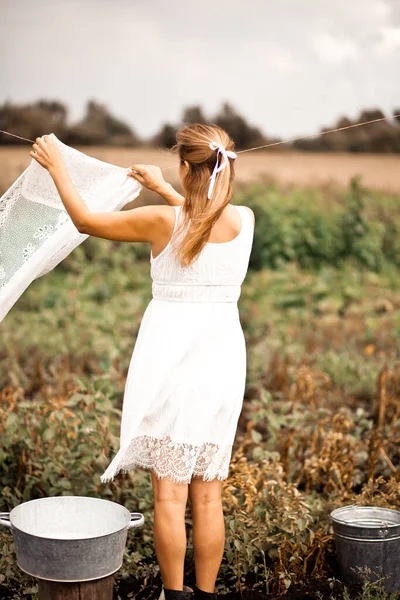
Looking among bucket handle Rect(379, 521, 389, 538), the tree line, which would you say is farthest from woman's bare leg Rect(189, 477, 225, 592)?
the tree line

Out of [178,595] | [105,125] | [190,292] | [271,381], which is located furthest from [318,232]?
[178,595]

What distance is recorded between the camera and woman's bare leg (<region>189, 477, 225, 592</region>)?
329 cm

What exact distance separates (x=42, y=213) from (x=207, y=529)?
147 cm

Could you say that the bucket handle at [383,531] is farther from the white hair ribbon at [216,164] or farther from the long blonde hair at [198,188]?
the white hair ribbon at [216,164]

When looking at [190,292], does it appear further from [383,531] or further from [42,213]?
[383,531]

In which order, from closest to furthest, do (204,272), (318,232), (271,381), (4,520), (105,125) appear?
1. (4,520)
2. (204,272)
3. (271,381)
4. (318,232)
5. (105,125)

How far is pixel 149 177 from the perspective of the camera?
3430 mm

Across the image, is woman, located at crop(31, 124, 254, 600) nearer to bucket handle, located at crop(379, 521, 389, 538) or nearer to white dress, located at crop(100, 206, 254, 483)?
white dress, located at crop(100, 206, 254, 483)

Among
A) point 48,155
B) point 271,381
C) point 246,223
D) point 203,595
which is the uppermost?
point 48,155

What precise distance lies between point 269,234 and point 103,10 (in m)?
3.24

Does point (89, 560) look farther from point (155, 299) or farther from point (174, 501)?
point (155, 299)

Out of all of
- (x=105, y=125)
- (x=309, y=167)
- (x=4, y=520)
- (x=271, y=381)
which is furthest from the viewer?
(x=309, y=167)

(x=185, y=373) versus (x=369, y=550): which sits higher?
(x=185, y=373)

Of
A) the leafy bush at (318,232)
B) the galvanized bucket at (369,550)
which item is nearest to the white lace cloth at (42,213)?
the galvanized bucket at (369,550)
